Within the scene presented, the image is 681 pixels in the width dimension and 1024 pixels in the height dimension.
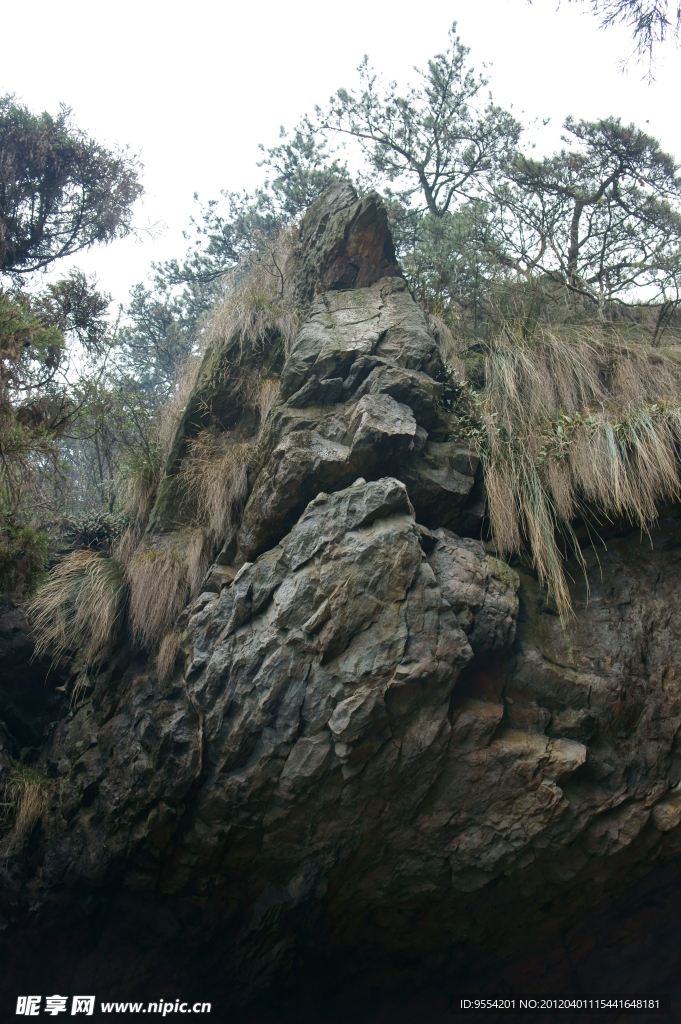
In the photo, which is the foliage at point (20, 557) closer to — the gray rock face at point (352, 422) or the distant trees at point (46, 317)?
A: the distant trees at point (46, 317)

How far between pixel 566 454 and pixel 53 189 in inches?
194

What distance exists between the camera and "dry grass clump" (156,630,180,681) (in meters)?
3.78

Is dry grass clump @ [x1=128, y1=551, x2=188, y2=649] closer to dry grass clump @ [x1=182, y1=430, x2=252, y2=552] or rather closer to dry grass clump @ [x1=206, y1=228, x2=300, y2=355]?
dry grass clump @ [x1=182, y1=430, x2=252, y2=552]

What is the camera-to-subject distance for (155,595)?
4.05 meters

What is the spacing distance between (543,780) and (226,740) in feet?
5.27

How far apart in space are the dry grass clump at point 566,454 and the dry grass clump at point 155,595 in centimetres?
198

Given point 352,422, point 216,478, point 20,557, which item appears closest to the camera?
point 352,422

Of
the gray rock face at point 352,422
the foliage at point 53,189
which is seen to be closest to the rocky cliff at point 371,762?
the gray rock face at point 352,422

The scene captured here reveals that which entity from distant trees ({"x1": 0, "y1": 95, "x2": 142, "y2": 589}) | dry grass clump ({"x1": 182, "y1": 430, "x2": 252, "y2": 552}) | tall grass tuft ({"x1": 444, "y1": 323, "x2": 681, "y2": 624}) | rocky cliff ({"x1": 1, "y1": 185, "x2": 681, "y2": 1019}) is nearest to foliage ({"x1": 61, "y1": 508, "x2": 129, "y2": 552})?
distant trees ({"x1": 0, "y1": 95, "x2": 142, "y2": 589})

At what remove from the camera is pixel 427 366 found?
4219 millimetres

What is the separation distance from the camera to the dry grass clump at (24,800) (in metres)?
3.75

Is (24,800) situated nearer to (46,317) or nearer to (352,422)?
(352,422)

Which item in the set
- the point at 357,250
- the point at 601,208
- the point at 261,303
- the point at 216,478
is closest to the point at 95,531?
the point at 216,478

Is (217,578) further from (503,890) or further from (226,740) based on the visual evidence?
(503,890)
